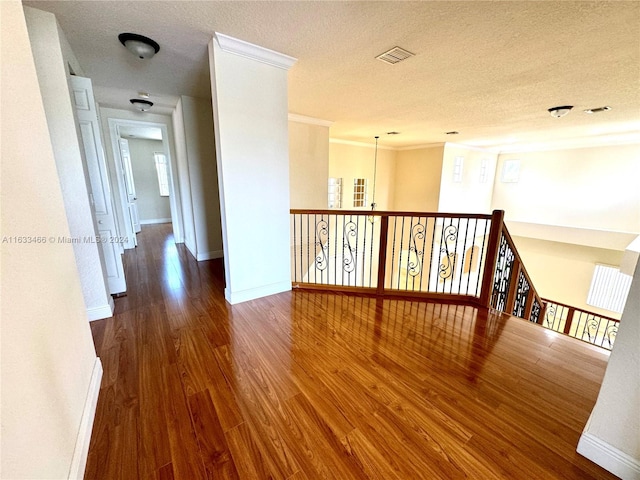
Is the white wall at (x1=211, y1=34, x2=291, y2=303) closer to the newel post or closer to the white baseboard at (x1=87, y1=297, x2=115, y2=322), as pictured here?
the white baseboard at (x1=87, y1=297, x2=115, y2=322)

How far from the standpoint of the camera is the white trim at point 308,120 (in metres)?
4.96

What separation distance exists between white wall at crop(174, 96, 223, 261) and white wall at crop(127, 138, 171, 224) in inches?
153

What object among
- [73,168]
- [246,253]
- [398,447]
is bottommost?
[398,447]

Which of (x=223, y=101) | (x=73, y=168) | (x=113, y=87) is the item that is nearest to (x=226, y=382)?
(x=73, y=168)

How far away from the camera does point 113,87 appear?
11.7ft

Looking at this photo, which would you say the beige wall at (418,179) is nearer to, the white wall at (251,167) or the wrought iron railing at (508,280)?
the wrought iron railing at (508,280)

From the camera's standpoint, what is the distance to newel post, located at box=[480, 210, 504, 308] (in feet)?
9.31

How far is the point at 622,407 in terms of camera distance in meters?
1.20

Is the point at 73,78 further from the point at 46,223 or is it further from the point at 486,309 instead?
the point at 486,309

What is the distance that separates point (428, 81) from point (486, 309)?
2.77m

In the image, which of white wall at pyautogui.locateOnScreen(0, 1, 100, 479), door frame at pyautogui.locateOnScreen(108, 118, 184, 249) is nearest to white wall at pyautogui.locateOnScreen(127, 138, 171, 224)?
door frame at pyautogui.locateOnScreen(108, 118, 184, 249)

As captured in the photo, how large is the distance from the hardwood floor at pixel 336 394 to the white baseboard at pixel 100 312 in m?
0.09

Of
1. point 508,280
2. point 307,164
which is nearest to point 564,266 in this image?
point 508,280

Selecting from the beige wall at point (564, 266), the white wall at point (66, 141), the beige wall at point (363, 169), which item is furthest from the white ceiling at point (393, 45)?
the beige wall at point (564, 266)
